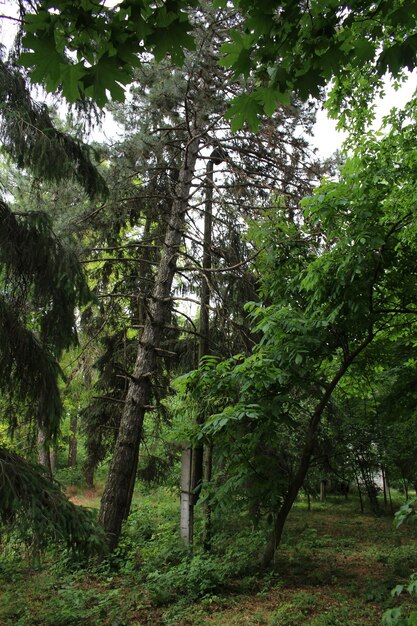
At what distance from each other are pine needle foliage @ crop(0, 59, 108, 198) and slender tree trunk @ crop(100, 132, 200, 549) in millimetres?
3478

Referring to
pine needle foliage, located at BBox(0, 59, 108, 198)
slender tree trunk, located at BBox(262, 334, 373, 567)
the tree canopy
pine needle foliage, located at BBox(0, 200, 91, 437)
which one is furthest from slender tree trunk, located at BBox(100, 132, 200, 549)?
the tree canopy

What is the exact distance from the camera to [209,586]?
5.84 metres

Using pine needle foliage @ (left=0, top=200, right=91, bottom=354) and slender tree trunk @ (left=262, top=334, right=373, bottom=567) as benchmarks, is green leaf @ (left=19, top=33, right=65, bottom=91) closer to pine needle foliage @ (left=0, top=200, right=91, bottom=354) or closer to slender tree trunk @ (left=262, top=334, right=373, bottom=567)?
pine needle foliage @ (left=0, top=200, right=91, bottom=354)

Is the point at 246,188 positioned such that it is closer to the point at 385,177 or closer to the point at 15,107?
the point at 385,177

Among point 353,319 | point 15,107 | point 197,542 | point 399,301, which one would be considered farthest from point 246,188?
point 197,542

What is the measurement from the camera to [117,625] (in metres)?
4.98

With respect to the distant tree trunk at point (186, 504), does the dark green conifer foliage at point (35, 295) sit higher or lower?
higher

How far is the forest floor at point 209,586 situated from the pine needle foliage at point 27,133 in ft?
13.2

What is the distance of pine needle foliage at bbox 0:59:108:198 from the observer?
4535 mm

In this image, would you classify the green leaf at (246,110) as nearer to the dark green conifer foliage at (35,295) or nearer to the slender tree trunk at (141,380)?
the dark green conifer foliage at (35,295)

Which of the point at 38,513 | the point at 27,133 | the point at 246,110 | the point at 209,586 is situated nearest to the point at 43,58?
the point at 246,110

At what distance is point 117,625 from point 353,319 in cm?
423

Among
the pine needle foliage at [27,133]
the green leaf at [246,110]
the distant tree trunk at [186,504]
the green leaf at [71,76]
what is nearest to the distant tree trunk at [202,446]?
the distant tree trunk at [186,504]

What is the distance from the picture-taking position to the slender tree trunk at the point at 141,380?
769 centimetres
